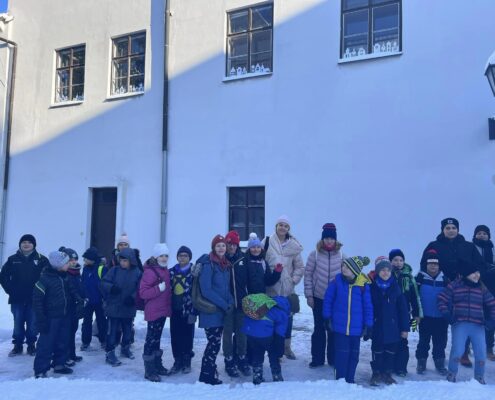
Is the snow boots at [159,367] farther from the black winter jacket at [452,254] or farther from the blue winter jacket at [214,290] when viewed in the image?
the black winter jacket at [452,254]

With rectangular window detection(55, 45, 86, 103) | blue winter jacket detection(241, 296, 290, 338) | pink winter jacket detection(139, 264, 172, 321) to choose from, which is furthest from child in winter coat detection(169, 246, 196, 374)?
rectangular window detection(55, 45, 86, 103)

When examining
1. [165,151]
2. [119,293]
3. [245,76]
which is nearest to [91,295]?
[119,293]

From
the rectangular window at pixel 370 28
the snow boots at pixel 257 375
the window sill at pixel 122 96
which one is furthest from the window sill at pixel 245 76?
the snow boots at pixel 257 375

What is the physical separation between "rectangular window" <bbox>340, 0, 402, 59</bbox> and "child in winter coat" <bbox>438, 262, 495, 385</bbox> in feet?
17.3

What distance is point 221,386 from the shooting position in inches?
197

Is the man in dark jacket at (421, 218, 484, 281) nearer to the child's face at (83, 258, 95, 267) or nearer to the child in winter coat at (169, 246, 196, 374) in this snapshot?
the child in winter coat at (169, 246, 196, 374)

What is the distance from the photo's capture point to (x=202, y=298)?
5180 millimetres

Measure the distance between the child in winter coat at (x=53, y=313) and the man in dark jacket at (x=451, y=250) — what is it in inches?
162

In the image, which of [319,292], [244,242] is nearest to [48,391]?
[319,292]

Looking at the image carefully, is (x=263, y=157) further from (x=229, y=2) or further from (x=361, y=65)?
(x=229, y=2)

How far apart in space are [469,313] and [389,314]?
2.69ft

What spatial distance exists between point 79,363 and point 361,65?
699 cm

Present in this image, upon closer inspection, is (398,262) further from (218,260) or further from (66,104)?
(66,104)

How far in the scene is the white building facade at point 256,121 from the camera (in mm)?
8758
